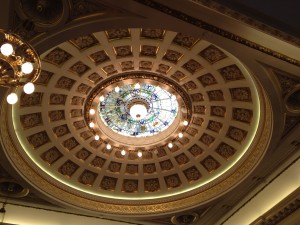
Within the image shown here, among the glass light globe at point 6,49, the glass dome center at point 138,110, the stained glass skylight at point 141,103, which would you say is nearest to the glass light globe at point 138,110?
the glass dome center at point 138,110

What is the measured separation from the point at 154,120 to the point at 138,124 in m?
0.68

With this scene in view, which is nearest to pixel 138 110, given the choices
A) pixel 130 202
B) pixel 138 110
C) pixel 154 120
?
pixel 138 110

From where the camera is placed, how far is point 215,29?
9.04m

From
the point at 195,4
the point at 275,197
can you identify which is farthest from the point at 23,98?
the point at 275,197

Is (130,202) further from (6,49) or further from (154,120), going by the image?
(6,49)

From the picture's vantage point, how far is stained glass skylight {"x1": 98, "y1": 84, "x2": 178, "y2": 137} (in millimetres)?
14211

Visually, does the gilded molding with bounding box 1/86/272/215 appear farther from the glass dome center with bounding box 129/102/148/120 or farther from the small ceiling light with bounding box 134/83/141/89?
the small ceiling light with bounding box 134/83/141/89

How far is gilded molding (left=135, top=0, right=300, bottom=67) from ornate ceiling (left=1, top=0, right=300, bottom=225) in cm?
2

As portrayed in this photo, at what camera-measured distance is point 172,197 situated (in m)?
15.8

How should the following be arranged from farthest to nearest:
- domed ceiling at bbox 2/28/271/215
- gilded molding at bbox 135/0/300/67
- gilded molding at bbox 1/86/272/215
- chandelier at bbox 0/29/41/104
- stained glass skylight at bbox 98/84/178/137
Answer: stained glass skylight at bbox 98/84/178/137 → gilded molding at bbox 1/86/272/215 → domed ceiling at bbox 2/28/271/215 → gilded molding at bbox 135/0/300/67 → chandelier at bbox 0/29/41/104

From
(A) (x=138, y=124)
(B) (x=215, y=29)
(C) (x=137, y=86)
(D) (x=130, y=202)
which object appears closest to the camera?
(B) (x=215, y=29)

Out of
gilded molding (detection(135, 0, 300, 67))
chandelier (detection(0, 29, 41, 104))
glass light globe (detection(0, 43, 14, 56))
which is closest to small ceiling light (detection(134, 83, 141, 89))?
gilded molding (detection(135, 0, 300, 67))

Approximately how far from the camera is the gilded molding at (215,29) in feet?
27.8

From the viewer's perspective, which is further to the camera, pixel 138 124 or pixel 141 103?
pixel 138 124
